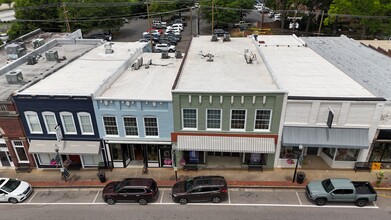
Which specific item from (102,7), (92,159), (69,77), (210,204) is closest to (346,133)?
(210,204)

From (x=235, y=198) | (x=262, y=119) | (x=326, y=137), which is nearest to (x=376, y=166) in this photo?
(x=326, y=137)

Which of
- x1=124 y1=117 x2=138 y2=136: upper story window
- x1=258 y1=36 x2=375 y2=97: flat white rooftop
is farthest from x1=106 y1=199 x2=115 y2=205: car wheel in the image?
x1=258 y1=36 x2=375 y2=97: flat white rooftop

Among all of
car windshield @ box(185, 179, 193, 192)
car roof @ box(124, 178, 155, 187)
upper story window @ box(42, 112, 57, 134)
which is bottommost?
car windshield @ box(185, 179, 193, 192)

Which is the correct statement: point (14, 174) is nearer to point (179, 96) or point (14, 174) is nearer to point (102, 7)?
point (179, 96)

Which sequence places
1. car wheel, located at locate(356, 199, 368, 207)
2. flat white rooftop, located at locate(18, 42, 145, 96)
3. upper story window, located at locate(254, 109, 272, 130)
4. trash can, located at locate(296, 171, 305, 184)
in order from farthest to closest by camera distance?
flat white rooftop, located at locate(18, 42, 145, 96), trash can, located at locate(296, 171, 305, 184), upper story window, located at locate(254, 109, 272, 130), car wheel, located at locate(356, 199, 368, 207)

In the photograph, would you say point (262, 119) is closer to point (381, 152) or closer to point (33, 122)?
point (381, 152)

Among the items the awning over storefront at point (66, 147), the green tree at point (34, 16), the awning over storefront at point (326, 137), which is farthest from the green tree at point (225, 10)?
the awning over storefront at point (66, 147)

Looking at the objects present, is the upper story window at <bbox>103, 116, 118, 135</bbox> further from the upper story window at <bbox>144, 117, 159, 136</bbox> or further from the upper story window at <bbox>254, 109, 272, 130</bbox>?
the upper story window at <bbox>254, 109, 272, 130</bbox>
